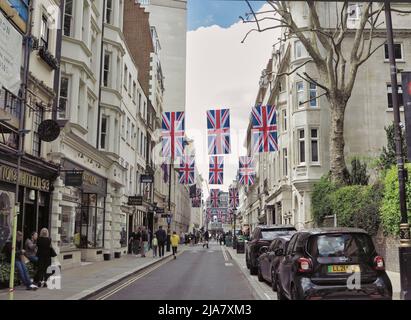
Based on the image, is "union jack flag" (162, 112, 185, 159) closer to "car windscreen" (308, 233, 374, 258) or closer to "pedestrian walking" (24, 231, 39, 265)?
"pedestrian walking" (24, 231, 39, 265)

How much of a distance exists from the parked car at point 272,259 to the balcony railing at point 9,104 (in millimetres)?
8035

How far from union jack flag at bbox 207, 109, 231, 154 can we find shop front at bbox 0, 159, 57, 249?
9.98 metres

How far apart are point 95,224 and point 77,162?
5.54 metres

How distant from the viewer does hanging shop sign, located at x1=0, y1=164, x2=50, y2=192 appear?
45.5 ft

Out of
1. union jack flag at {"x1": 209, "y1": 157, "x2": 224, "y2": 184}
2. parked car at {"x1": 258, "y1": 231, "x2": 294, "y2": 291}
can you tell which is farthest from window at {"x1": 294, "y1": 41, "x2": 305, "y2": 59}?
parked car at {"x1": 258, "y1": 231, "x2": 294, "y2": 291}

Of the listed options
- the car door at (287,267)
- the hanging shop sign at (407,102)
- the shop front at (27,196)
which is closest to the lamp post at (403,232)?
the hanging shop sign at (407,102)

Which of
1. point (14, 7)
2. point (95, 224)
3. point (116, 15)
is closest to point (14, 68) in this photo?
point (14, 7)

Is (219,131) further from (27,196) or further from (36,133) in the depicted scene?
(27,196)

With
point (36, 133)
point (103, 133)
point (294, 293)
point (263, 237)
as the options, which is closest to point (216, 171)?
point (103, 133)

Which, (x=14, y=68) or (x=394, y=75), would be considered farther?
(x=14, y=68)

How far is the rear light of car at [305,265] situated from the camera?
351 inches

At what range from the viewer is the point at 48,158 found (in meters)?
18.1

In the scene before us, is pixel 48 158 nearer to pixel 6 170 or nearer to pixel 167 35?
pixel 6 170

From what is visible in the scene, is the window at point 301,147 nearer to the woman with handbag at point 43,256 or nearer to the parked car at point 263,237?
the parked car at point 263,237
